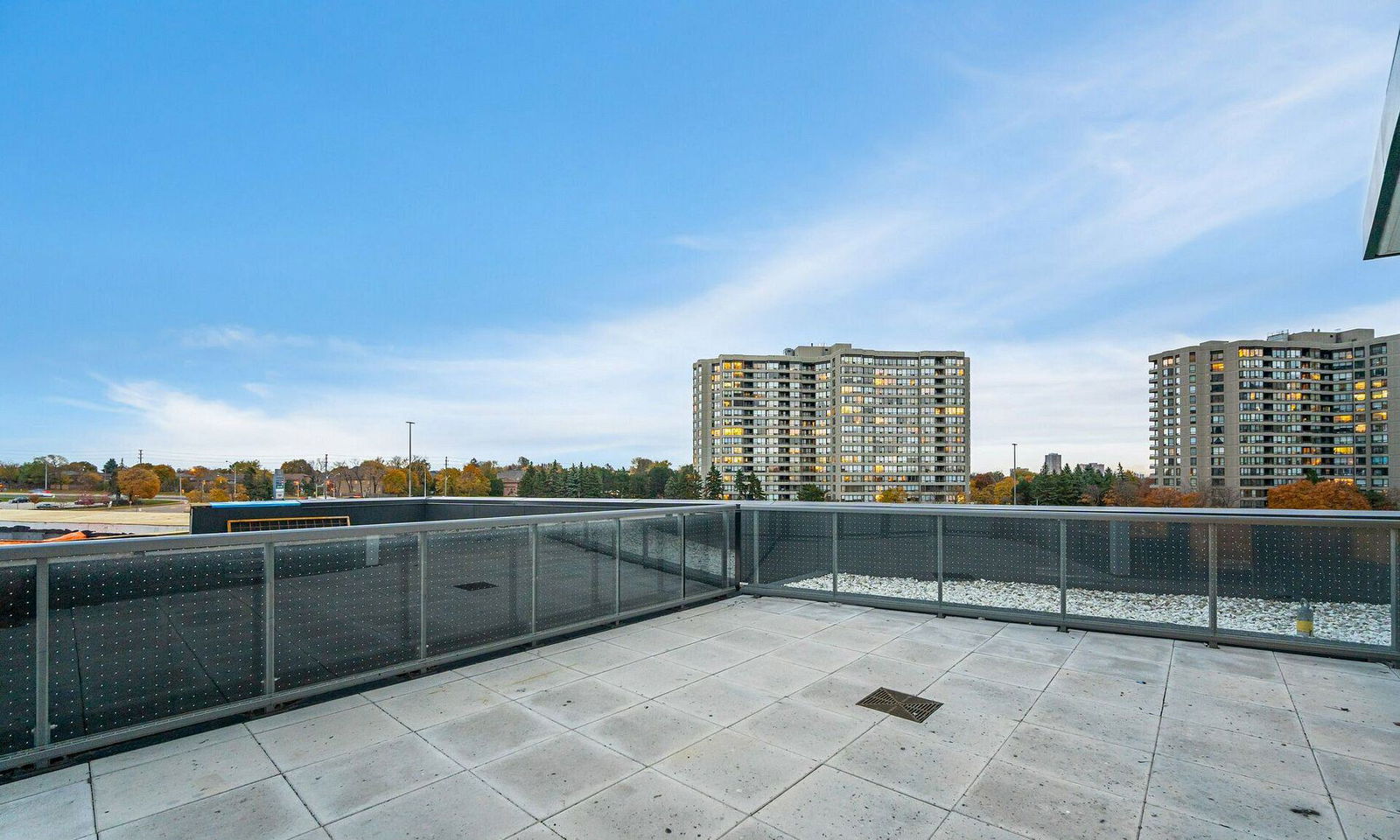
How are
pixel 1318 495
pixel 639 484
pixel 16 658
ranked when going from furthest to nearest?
pixel 639 484
pixel 1318 495
pixel 16 658

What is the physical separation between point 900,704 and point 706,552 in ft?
13.2

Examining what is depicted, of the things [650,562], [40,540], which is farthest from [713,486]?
[650,562]

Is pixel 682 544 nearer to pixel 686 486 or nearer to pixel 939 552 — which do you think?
pixel 939 552

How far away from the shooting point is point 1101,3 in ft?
55.5

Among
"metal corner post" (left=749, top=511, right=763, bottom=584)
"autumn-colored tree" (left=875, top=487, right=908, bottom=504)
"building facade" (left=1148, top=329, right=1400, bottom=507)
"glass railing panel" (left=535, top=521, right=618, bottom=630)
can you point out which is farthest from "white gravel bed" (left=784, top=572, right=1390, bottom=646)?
"building facade" (left=1148, top=329, right=1400, bottom=507)

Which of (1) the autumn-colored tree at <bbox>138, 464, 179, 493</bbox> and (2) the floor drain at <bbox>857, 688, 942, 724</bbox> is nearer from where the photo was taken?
(2) the floor drain at <bbox>857, 688, 942, 724</bbox>

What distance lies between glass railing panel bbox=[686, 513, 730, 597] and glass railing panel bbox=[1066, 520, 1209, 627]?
4.24 m

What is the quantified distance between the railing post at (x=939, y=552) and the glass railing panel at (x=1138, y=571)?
1.31 m

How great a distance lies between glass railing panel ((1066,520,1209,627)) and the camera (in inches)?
239

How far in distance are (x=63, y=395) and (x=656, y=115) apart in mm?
103465

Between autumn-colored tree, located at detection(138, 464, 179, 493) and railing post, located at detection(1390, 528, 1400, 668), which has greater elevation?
railing post, located at detection(1390, 528, 1400, 668)

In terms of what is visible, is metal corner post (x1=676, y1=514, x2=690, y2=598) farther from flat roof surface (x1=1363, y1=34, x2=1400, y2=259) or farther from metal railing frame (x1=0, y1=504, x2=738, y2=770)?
flat roof surface (x1=1363, y1=34, x2=1400, y2=259)

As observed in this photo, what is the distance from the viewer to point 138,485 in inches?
3765

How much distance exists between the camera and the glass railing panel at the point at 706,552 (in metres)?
7.72
